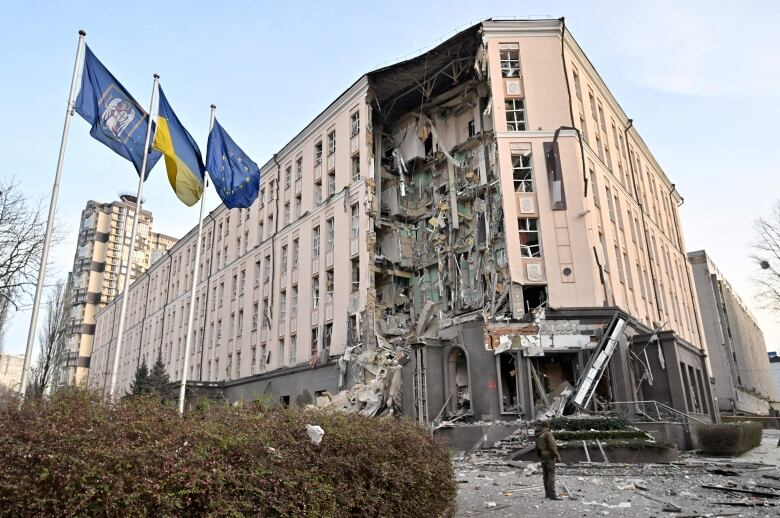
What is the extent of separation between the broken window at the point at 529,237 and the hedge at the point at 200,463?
768 inches

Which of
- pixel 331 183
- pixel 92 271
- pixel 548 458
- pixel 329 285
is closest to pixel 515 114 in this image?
pixel 331 183

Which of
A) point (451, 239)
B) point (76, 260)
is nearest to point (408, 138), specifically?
point (451, 239)

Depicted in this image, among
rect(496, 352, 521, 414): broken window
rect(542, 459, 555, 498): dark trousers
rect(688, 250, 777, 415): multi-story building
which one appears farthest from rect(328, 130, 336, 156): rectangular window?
rect(688, 250, 777, 415): multi-story building

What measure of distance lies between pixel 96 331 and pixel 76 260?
523 inches

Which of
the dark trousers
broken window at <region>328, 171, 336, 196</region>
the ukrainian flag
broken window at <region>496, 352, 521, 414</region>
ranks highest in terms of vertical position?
broken window at <region>328, 171, 336, 196</region>

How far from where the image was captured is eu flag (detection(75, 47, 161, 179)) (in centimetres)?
1209

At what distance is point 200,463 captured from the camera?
5.61 metres

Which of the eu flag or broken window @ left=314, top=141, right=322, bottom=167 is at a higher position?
broken window @ left=314, top=141, right=322, bottom=167

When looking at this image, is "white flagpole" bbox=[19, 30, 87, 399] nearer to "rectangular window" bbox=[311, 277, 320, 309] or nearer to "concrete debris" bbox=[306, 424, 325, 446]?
"concrete debris" bbox=[306, 424, 325, 446]

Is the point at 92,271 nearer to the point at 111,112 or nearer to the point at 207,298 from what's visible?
the point at 207,298

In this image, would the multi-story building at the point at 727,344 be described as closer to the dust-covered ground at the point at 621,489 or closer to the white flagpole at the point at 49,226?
the dust-covered ground at the point at 621,489

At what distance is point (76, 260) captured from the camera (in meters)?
87.4

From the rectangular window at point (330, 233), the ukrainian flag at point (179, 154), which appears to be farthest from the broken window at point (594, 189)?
the ukrainian flag at point (179, 154)

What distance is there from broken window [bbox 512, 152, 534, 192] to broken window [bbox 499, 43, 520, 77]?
15.6 feet
